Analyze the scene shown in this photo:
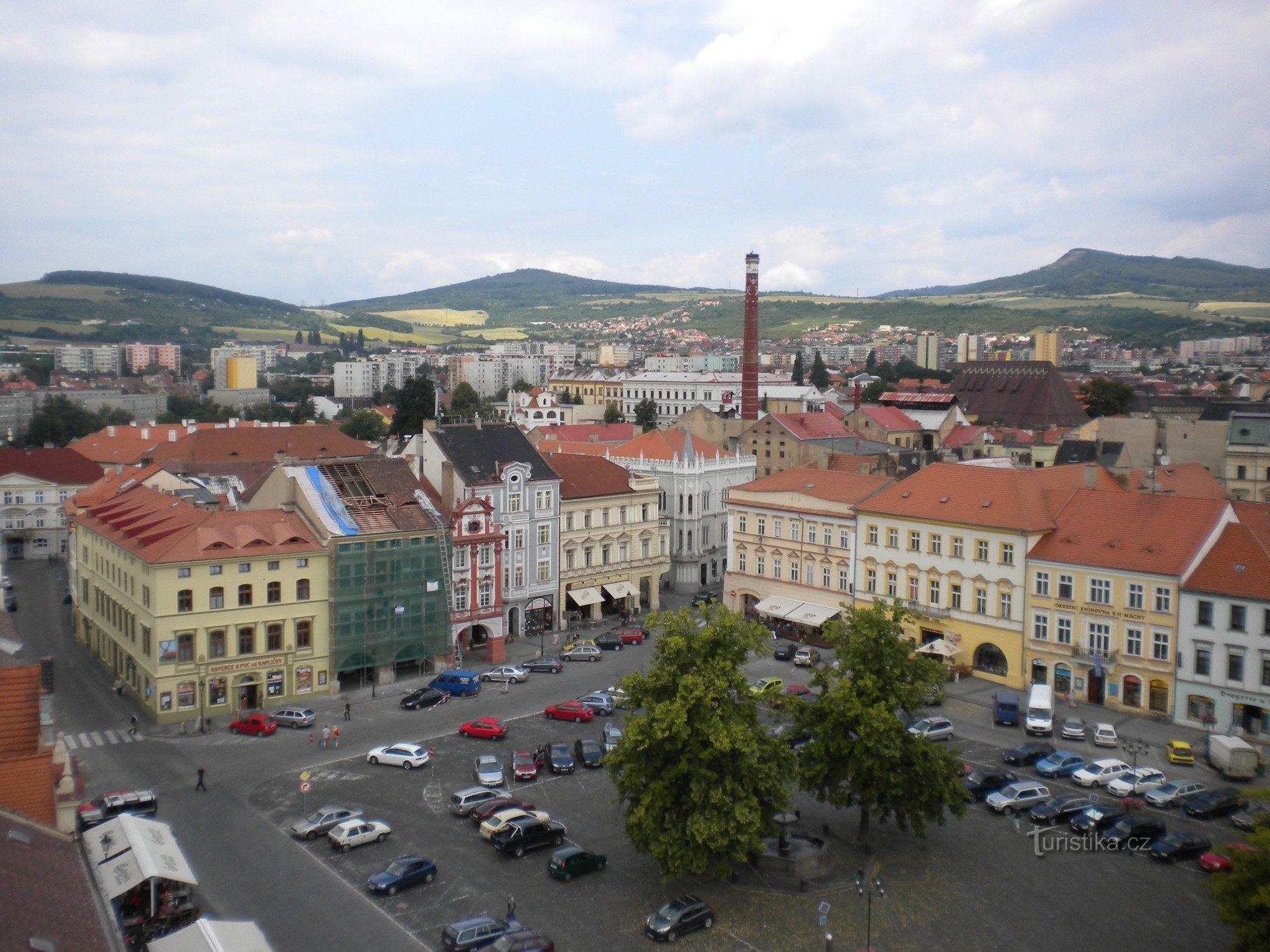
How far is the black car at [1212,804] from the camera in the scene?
3309cm

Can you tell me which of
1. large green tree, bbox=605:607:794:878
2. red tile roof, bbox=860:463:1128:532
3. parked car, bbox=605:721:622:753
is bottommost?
parked car, bbox=605:721:622:753

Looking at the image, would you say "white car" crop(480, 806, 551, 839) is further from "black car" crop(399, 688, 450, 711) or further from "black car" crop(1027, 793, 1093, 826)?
"black car" crop(1027, 793, 1093, 826)

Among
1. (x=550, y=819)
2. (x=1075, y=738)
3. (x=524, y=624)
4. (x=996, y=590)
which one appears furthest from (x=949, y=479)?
(x=550, y=819)

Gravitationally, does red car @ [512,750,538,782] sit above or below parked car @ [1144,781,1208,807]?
below

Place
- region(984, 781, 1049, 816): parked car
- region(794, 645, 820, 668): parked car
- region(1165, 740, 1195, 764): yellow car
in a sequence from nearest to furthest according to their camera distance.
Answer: region(984, 781, 1049, 816): parked car, region(1165, 740, 1195, 764): yellow car, region(794, 645, 820, 668): parked car

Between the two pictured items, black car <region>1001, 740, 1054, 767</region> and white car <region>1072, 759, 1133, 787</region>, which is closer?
white car <region>1072, 759, 1133, 787</region>

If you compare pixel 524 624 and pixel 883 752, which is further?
pixel 524 624

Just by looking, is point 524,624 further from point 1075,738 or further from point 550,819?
point 1075,738

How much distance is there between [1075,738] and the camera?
4012 centimetres

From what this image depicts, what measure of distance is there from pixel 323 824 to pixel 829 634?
54.8ft

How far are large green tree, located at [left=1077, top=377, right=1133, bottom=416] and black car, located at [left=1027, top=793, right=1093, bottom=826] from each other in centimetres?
10132

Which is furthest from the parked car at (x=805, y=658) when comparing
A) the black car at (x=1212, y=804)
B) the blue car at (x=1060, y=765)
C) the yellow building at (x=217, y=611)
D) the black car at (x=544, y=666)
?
the yellow building at (x=217, y=611)

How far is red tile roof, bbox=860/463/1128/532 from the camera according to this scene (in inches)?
1907

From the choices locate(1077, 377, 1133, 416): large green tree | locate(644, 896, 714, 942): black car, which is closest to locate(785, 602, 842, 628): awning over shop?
locate(644, 896, 714, 942): black car
